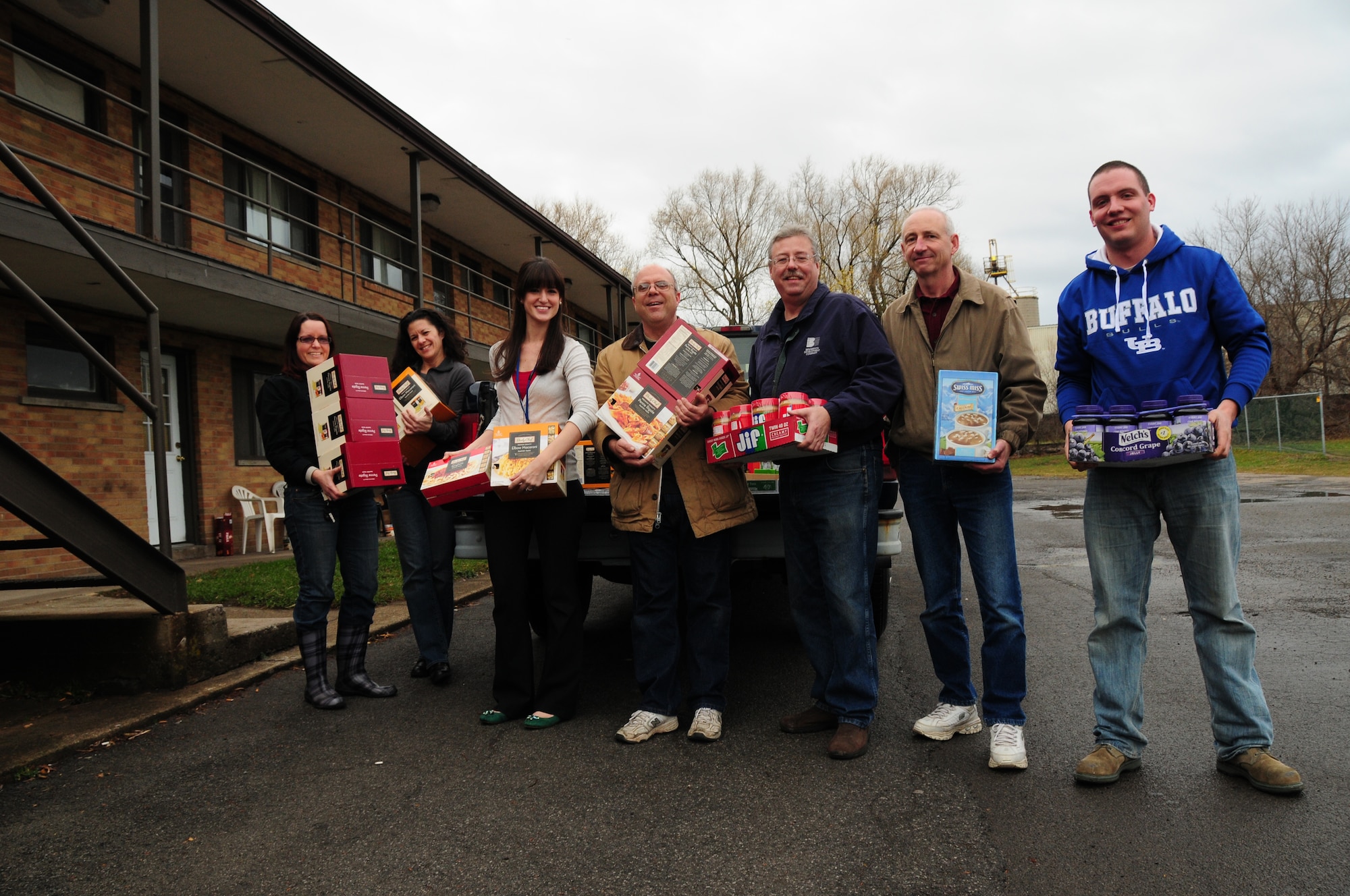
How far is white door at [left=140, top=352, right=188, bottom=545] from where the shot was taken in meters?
10.4

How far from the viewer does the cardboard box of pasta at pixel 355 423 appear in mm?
4051

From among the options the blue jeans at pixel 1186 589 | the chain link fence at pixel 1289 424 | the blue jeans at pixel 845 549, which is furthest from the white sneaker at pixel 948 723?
the chain link fence at pixel 1289 424

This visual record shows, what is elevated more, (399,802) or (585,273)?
(585,273)

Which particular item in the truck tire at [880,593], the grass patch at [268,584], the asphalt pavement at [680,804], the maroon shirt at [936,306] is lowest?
the asphalt pavement at [680,804]

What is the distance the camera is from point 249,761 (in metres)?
3.43

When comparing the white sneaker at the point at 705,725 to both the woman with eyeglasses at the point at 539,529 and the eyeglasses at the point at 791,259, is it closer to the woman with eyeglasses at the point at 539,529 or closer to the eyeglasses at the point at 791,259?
the woman with eyeglasses at the point at 539,529

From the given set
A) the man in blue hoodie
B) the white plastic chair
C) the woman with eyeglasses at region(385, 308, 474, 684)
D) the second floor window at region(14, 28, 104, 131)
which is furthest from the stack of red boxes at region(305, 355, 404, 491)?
the white plastic chair

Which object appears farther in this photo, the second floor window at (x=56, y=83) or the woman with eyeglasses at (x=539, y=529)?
the second floor window at (x=56, y=83)

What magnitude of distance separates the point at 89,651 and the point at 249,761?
5.09 ft

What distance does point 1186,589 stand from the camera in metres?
2.96

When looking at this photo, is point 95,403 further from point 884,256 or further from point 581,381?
point 884,256

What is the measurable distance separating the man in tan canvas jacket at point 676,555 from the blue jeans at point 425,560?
1272 mm

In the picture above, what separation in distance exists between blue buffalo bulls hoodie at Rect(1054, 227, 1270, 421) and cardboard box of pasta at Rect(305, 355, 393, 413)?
Answer: 3062 mm

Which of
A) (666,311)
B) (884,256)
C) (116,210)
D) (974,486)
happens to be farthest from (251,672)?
(884,256)
